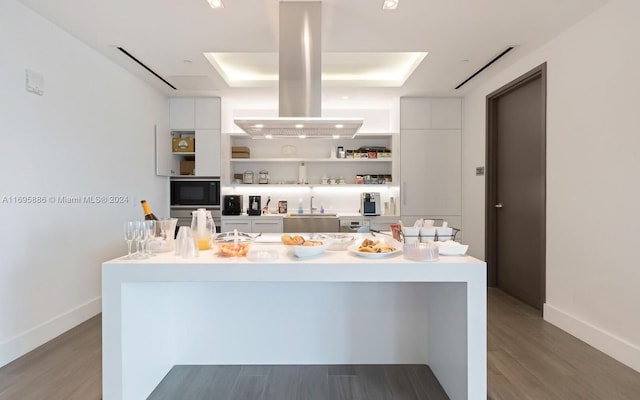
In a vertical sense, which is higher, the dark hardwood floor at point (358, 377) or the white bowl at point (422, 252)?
the white bowl at point (422, 252)

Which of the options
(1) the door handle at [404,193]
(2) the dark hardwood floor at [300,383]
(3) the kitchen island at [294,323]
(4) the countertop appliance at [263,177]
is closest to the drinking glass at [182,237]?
(3) the kitchen island at [294,323]

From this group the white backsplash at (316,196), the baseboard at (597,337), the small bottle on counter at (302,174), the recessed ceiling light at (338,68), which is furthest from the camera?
the white backsplash at (316,196)

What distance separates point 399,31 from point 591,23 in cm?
147

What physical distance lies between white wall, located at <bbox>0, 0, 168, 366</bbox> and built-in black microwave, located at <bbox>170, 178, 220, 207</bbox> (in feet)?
3.29

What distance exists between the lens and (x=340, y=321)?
2.24 meters

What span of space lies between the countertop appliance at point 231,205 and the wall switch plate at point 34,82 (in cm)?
252

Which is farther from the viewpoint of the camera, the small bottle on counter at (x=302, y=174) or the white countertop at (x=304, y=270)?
the small bottle on counter at (x=302, y=174)

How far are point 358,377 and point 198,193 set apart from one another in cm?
363

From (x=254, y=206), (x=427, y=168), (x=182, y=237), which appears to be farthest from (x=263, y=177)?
(x=182, y=237)

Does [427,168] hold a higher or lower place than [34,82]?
lower

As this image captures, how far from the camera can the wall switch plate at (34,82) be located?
2531 millimetres

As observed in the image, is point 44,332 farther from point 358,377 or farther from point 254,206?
point 254,206

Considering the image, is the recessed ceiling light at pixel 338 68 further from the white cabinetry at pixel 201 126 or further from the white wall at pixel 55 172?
the white wall at pixel 55 172

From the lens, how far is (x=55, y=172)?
9.17ft
